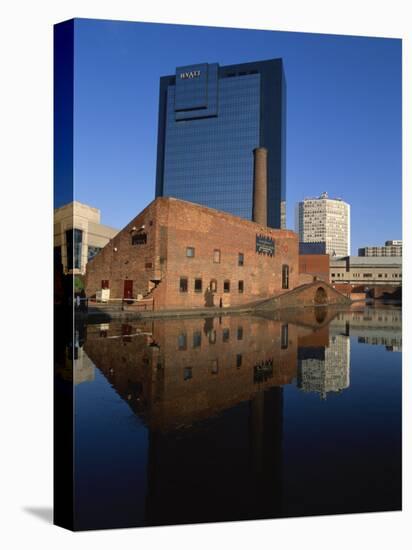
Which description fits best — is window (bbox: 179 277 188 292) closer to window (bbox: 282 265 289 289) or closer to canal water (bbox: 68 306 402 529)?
canal water (bbox: 68 306 402 529)

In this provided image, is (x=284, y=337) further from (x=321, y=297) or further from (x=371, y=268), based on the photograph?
(x=321, y=297)

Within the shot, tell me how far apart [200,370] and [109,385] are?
2584 mm

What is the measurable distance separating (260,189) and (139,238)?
59.2ft

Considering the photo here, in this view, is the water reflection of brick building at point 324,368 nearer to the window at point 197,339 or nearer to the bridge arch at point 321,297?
the window at point 197,339

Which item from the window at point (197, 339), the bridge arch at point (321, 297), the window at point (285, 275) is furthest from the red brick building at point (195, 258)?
the window at point (197, 339)

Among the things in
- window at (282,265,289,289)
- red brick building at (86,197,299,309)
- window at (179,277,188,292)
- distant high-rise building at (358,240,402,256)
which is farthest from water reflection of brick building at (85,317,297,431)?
window at (282,265,289,289)

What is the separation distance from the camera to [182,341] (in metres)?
15.8

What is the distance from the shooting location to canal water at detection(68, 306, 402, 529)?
5.69 metres

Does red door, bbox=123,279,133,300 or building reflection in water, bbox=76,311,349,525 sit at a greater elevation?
red door, bbox=123,279,133,300

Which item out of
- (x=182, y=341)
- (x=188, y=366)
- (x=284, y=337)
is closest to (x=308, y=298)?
(x=284, y=337)

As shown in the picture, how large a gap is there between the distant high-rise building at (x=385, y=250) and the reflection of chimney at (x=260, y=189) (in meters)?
26.1

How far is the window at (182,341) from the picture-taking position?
14764 mm

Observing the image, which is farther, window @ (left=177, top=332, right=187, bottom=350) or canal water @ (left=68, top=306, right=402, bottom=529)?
window @ (left=177, top=332, right=187, bottom=350)

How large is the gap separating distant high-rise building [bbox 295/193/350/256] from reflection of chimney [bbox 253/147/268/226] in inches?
943
